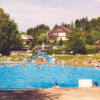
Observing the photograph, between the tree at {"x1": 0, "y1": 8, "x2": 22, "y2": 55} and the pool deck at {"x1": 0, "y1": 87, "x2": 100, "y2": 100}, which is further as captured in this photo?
the tree at {"x1": 0, "y1": 8, "x2": 22, "y2": 55}

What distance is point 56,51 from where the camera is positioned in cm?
5397

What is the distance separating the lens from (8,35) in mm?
61250

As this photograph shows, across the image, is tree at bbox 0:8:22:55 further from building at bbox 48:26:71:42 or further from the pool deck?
the pool deck

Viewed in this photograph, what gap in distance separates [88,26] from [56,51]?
40.2 m

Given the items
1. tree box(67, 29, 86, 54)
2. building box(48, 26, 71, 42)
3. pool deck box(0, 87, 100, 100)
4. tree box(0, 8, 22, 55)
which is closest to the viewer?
pool deck box(0, 87, 100, 100)

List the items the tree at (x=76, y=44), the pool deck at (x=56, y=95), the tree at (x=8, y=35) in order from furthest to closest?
the tree at (x=8, y=35), the tree at (x=76, y=44), the pool deck at (x=56, y=95)

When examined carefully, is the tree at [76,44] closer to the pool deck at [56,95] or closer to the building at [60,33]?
the building at [60,33]

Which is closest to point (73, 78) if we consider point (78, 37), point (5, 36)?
point (78, 37)

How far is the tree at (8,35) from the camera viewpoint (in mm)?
58928

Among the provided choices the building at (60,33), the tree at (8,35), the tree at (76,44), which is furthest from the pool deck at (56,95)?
the building at (60,33)

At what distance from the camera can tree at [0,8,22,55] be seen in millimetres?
58928

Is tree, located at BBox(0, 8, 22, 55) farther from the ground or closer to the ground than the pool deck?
farther from the ground

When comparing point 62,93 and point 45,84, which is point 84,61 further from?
point 62,93

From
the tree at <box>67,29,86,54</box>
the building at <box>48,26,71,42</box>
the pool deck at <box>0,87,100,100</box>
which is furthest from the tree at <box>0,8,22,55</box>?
the pool deck at <box>0,87,100,100</box>
